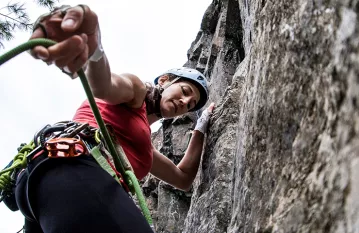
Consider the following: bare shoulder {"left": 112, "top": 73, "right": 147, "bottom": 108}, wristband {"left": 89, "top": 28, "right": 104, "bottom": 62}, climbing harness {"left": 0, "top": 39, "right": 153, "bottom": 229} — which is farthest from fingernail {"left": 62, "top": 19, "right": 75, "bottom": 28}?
bare shoulder {"left": 112, "top": 73, "right": 147, "bottom": 108}

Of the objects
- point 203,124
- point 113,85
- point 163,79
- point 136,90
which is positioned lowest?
point 203,124

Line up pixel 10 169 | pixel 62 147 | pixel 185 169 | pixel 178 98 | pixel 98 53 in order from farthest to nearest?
pixel 185 169 → pixel 178 98 → pixel 10 169 → pixel 62 147 → pixel 98 53

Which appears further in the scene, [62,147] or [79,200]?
[62,147]

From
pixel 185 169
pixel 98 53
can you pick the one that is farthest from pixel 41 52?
pixel 185 169

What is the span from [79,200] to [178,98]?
7.00 feet

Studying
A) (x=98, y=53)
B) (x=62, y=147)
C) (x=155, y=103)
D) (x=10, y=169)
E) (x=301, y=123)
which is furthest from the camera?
(x=155, y=103)

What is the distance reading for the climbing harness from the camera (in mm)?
2648

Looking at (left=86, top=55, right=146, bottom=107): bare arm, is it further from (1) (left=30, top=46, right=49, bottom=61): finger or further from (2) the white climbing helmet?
(2) the white climbing helmet

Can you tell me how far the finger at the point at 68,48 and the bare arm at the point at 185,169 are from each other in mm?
3015

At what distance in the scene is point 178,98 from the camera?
4.36 meters

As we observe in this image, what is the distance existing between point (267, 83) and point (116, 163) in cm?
111

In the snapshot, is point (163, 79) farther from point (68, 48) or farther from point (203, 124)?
point (68, 48)

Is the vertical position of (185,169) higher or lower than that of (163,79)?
lower

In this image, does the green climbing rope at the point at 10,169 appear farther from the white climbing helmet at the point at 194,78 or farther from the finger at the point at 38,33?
the white climbing helmet at the point at 194,78
